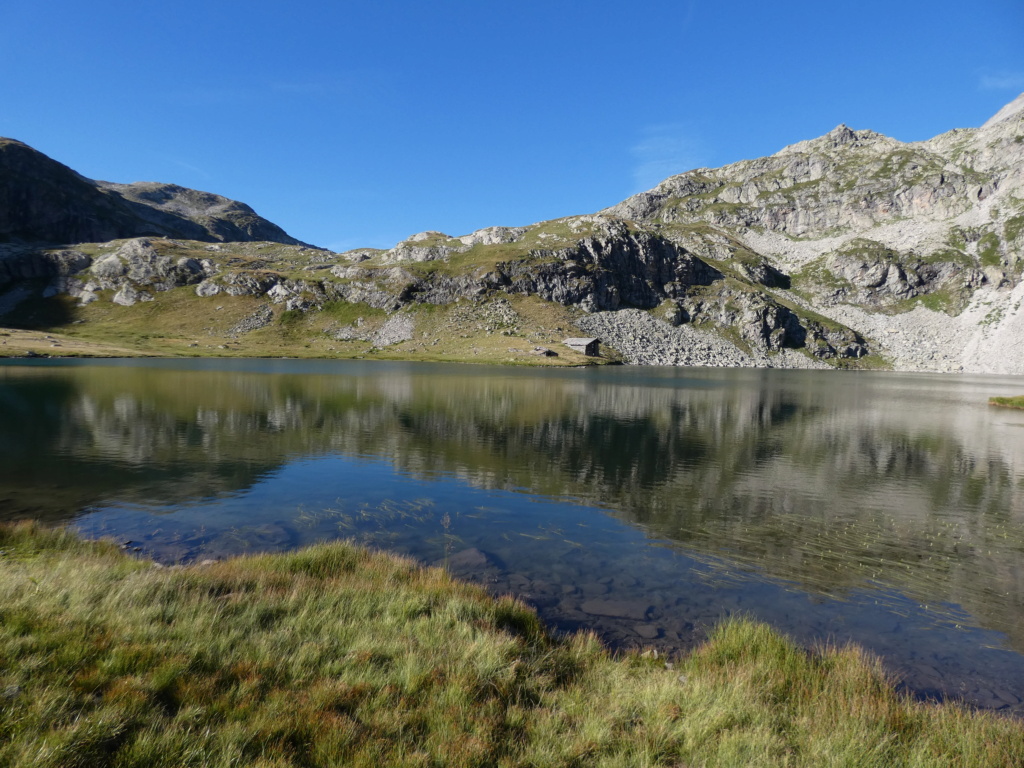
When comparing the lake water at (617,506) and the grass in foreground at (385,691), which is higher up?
the grass in foreground at (385,691)

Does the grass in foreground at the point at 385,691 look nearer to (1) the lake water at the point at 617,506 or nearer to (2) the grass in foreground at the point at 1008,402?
(1) the lake water at the point at 617,506

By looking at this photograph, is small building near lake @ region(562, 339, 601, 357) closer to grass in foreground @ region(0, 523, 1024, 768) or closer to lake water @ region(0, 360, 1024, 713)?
lake water @ region(0, 360, 1024, 713)

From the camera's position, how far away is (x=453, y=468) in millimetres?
33906

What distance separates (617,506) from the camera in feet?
88.6

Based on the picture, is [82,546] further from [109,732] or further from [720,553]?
[720,553]

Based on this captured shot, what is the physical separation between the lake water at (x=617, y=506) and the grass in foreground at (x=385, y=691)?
12.1 feet

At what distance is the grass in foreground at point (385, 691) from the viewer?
6.45 metres

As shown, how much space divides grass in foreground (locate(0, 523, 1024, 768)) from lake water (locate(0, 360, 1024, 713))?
3.70m

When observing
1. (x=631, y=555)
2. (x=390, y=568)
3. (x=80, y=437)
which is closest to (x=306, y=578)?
(x=390, y=568)

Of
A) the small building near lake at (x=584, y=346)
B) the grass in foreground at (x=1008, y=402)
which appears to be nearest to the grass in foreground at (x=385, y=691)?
the grass in foreground at (x=1008, y=402)

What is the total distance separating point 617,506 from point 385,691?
20538mm

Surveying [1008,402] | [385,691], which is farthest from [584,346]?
[385,691]

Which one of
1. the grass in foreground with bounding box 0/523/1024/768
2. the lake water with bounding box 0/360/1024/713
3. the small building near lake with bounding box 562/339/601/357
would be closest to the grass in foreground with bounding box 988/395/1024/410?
the lake water with bounding box 0/360/1024/713

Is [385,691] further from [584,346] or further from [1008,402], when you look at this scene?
[584,346]
